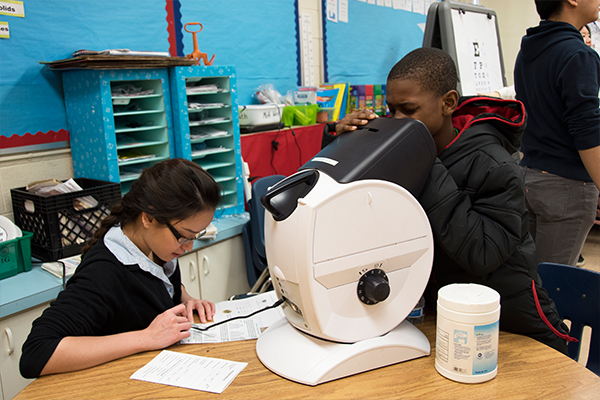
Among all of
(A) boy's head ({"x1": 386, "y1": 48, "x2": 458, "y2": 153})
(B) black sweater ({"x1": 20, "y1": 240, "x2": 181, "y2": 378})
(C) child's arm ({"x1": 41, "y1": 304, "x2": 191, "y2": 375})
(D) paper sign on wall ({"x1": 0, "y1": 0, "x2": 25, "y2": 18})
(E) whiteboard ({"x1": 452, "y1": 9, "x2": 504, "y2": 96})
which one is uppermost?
(D) paper sign on wall ({"x1": 0, "y1": 0, "x2": 25, "y2": 18})

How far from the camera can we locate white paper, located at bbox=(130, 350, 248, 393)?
86 cm

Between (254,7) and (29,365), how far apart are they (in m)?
2.69

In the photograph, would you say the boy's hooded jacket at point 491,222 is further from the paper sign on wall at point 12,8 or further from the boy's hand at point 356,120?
the paper sign on wall at point 12,8

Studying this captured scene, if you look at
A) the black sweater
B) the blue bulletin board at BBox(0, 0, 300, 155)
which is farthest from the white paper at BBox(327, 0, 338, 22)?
the black sweater

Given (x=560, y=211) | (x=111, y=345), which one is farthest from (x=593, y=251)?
(x=111, y=345)

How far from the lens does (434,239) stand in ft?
3.19

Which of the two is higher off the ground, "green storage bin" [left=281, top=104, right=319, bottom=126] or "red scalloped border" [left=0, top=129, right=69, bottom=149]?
"green storage bin" [left=281, top=104, right=319, bottom=126]

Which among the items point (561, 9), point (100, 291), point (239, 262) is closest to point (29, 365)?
point (100, 291)

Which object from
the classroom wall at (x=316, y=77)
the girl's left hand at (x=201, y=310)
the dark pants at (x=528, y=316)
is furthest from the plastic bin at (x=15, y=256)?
the dark pants at (x=528, y=316)

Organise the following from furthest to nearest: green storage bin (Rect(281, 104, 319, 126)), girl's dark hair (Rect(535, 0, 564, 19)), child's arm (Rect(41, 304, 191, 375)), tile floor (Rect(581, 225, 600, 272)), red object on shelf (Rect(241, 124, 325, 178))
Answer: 1. tile floor (Rect(581, 225, 600, 272))
2. green storage bin (Rect(281, 104, 319, 126))
3. red object on shelf (Rect(241, 124, 325, 178))
4. girl's dark hair (Rect(535, 0, 564, 19))
5. child's arm (Rect(41, 304, 191, 375))

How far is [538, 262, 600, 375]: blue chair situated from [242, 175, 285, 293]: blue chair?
1.23 m

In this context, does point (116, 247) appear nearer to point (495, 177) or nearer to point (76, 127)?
point (495, 177)

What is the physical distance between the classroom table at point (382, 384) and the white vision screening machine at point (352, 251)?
23 mm

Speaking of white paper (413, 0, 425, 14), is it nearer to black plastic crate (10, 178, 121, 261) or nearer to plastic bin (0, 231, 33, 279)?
black plastic crate (10, 178, 121, 261)
